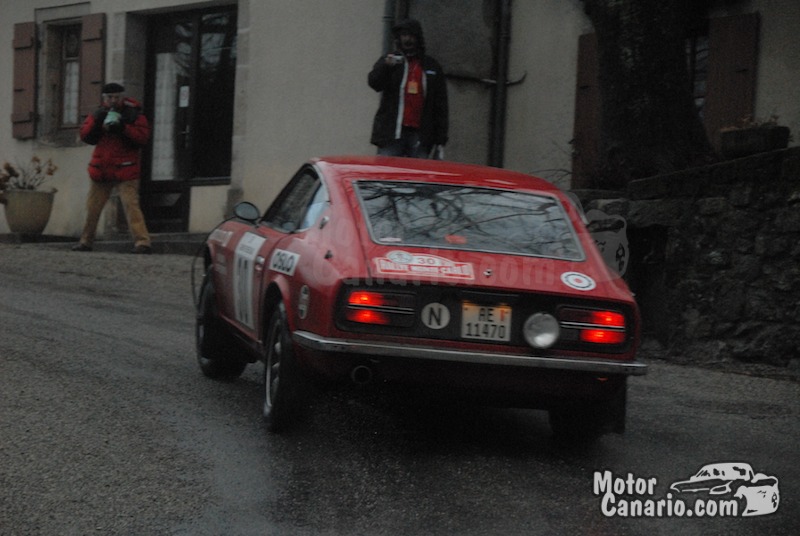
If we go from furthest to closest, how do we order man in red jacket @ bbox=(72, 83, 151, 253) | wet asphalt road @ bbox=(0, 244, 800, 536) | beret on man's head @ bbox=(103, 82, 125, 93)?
1. man in red jacket @ bbox=(72, 83, 151, 253)
2. beret on man's head @ bbox=(103, 82, 125, 93)
3. wet asphalt road @ bbox=(0, 244, 800, 536)

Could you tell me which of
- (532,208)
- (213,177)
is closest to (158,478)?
(532,208)

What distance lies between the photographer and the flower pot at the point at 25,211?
62.3 ft

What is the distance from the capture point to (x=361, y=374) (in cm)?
584

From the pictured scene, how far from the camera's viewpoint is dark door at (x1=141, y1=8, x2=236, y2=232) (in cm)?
1856

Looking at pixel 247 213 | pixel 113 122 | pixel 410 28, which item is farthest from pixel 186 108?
pixel 247 213

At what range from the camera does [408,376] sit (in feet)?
19.2

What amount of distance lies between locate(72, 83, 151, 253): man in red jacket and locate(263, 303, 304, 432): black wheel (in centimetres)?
1041

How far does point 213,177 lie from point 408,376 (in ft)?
42.9

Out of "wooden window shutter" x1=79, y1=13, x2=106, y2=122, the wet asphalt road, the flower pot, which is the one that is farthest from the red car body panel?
"wooden window shutter" x1=79, y1=13, x2=106, y2=122

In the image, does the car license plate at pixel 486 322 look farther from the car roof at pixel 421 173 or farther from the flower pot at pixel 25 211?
the flower pot at pixel 25 211

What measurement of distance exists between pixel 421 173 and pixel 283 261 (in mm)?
805

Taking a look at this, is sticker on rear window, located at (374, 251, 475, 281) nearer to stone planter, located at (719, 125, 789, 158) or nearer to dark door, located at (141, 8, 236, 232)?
stone planter, located at (719, 125, 789, 158)

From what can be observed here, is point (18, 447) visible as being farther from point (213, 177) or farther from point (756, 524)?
point (213, 177)

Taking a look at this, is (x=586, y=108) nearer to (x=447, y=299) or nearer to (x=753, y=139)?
(x=753, y=139)
